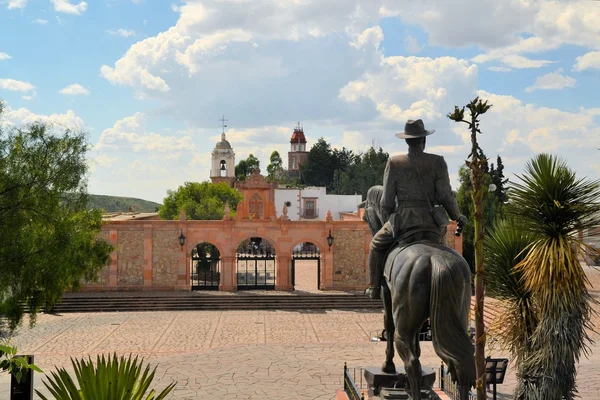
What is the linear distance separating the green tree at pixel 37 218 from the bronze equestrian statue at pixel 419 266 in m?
9.07

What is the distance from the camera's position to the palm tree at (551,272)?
1117cm

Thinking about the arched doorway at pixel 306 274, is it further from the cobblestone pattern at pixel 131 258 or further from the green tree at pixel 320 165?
the green tree at pixel 320 165

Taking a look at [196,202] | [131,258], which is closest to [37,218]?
[131,258]

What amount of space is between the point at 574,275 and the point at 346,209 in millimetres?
60877

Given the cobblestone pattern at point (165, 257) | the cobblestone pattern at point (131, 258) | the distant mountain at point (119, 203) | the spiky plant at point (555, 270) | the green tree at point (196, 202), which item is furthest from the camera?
the distant mountain at point (119, 203)

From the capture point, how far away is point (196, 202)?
54.9m

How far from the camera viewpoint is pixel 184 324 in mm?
24984

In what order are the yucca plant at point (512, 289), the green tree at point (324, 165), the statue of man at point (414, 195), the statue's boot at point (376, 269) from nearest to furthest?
the statue of man at point (414, 195) → the statue's boot at point (376, 269) → the yucca plant at point (512, 289) → the green tree at point (324, 165)

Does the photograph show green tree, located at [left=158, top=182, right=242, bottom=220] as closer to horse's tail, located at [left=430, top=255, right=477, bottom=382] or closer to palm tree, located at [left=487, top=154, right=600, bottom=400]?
palm tree, located at [left=487, top=154, right=600, bottom=400]

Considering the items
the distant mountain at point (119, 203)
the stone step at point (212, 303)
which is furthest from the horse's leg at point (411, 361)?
the distant mountain at point (119, 203)

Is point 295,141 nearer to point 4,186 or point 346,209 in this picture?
point 346,209

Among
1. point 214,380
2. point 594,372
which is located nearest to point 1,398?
point 214,380

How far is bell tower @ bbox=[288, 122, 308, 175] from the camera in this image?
443 ft

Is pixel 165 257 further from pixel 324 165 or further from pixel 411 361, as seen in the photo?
pixel 324 165
